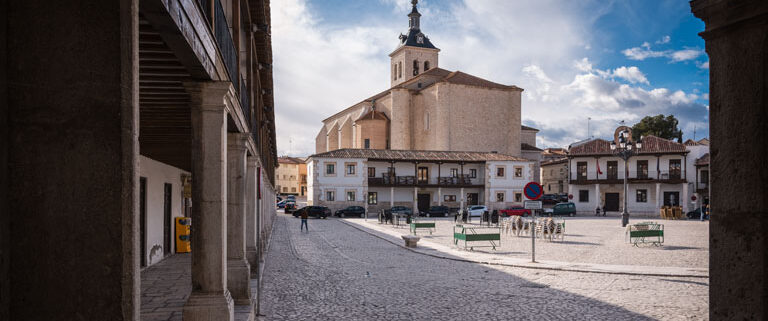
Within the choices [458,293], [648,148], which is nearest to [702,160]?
[648,148]

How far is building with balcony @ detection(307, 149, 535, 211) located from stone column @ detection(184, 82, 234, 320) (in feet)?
128

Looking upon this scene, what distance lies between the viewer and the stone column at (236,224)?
7.12 m

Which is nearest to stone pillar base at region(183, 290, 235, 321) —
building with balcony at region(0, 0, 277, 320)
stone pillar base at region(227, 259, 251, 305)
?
stone pillar base at region(227, 259, 251, 305)

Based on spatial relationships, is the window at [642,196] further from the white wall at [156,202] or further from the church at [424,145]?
the white wall at [156,202]

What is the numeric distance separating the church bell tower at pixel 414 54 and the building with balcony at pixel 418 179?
2693 cm

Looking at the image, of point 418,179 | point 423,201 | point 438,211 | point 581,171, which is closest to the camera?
point 438,211

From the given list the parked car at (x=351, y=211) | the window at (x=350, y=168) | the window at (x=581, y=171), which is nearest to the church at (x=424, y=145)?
the window at (x=350, y=168)

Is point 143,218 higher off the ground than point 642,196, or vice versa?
point 143,218

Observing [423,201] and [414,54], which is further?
[414,54]

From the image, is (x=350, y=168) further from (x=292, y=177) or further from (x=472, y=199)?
(x=292, y=177)

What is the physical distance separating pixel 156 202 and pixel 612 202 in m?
45.6

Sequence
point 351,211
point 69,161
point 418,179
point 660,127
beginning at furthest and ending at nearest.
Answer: point 660,127 < point 418,179 < point 351,211 < point 69,161

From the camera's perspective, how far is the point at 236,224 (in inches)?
283

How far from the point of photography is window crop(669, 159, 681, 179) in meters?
45.8
